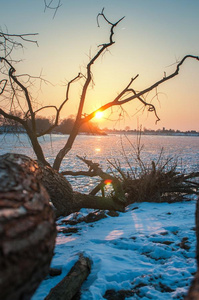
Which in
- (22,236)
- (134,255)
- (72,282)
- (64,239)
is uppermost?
(22,236)

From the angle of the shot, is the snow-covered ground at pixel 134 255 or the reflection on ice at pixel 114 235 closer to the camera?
the snow-covered ground at pixel 134 255

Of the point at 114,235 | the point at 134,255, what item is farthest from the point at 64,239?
the point at 134,255

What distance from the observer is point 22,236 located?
815 millimetres

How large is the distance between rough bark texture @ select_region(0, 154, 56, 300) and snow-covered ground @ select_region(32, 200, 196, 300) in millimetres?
1762

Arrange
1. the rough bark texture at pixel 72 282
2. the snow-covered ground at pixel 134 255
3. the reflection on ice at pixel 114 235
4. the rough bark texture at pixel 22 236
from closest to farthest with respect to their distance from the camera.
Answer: the rough bark texture at pixel 22 236 < the rough bark texture at pixel 72 282 < the snow-covered ground at pixel 134 255 < the reflection on ice at pixel 114 235

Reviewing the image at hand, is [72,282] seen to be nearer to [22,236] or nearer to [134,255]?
[134,255]

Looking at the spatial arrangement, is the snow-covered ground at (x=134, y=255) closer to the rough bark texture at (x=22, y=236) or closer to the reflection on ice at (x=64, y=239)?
the reflection on ice at (x=64, y=239)

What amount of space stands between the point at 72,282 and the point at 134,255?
1.09 meters

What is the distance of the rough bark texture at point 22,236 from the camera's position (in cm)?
74

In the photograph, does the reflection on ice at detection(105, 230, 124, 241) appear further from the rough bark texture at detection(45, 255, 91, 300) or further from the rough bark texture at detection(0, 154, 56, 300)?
the rough bark texture at detection(0, 154, 56, 300)

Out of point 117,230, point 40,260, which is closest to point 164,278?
point 117,230

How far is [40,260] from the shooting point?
868 millimetres

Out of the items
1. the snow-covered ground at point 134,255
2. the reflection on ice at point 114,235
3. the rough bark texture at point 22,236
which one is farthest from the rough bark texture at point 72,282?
the rough bark texture at point 22,236

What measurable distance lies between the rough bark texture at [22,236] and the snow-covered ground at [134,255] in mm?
1762
